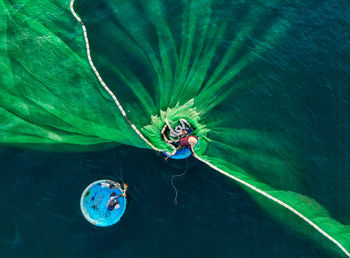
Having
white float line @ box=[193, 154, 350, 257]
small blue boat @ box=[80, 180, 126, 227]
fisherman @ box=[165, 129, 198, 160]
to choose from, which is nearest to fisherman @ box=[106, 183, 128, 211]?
small blue boat @ box=[80, 180, 126, 227]

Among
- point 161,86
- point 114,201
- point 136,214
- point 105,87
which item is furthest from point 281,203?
point 105,87

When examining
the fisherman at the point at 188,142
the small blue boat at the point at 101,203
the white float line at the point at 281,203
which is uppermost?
the fisherman at the point at 188,142

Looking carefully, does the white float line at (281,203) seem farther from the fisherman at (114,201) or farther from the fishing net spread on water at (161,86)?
the fisherman at (114,201)

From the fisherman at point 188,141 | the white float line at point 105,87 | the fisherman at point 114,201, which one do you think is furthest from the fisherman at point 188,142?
the fisherman at point 114,201

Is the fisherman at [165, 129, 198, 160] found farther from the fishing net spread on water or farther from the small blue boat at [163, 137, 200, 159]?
the fishing net spread on water

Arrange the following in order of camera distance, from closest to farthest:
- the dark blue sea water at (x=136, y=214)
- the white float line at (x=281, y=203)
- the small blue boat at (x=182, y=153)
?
the dark blue sea water at (x=136, y=214)
the white float line at (x=281, y=203)
the small blue boat at (x=182, y=153)
